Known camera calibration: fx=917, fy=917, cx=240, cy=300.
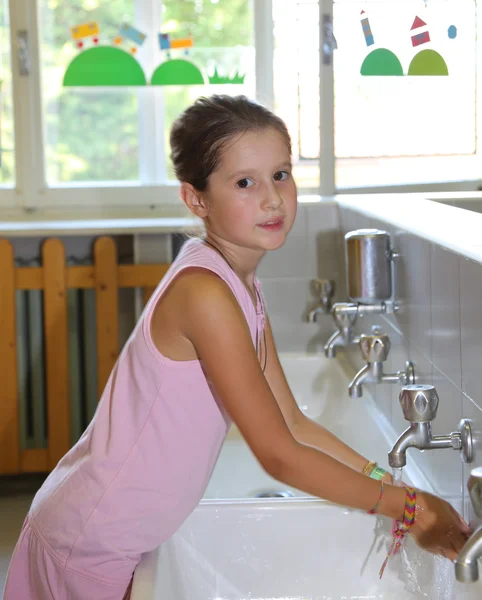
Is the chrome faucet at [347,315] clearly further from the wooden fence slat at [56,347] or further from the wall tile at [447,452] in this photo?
the wooden fence slat at [56,347]

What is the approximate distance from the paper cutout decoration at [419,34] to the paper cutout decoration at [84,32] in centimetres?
111

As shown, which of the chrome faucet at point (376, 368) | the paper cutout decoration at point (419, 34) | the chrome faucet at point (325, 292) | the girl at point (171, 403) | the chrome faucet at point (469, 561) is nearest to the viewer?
the chrome faucet at point (469, 561)

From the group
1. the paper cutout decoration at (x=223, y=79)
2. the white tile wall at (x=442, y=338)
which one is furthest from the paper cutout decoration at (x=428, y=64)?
the white tile wall at (x=442, y=338)

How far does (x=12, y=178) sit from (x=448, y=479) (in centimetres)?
252

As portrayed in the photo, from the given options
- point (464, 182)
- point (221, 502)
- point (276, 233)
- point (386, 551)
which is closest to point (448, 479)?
point (386, 551)

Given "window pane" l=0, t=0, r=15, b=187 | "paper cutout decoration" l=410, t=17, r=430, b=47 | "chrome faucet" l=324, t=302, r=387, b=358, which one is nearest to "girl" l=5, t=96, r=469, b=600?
"chrome faucet" l=324, t=302, r=387, b=358

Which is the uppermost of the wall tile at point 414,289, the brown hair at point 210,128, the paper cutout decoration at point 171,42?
the paper cutout decoration at point 171,42

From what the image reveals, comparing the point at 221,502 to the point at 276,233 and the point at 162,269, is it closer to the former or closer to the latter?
the point at 276,233

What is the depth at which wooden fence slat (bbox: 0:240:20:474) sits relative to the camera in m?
3.12

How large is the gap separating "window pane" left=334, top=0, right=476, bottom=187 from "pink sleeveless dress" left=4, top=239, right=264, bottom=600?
148 centimetres

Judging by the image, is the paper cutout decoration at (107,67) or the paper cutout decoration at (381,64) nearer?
the paper cutout decoration at (381,64)

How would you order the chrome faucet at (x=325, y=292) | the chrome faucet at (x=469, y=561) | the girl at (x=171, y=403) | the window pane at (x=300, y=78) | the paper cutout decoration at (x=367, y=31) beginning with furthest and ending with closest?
the window pane at (x=300, y=78)
the paper cutout decoration at (x=367, y=31)
the chrome faucet at (x=325, y=292)
the girl at (x=171, y=403)
the chrome faucet at (x=469, y=561)

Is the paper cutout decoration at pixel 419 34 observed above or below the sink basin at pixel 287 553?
above

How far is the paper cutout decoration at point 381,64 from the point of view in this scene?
3.01 metres
